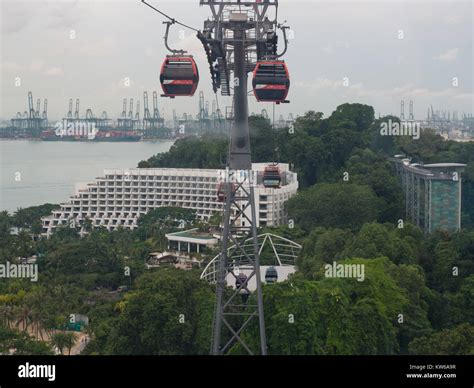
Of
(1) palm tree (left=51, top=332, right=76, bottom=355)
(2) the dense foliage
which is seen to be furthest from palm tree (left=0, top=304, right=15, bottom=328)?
(1) palm tree (left=51, top=332, right=76, bottom=355)

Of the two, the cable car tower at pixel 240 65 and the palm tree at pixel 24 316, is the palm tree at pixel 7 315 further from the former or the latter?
the cable car tower at pixel 240 65

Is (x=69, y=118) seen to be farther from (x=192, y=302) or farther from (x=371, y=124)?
(x=192, y=302)

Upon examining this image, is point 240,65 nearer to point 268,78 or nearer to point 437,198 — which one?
point 268,78

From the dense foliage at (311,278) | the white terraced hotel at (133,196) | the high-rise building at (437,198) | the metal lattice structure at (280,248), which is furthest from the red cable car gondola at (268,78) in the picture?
the white terraced hotel at (133,196)

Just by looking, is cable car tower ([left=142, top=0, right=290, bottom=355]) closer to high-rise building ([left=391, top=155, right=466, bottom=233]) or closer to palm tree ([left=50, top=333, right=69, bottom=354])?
palm tree ([left=50, top=333, right=69, bottom=354])

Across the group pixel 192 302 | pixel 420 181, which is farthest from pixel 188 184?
pixel 192 302

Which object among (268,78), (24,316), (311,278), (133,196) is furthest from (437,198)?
(268,78)
